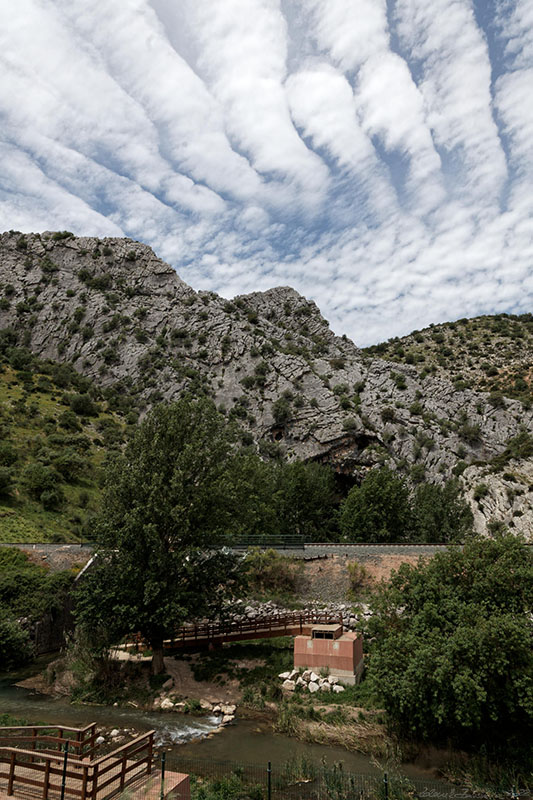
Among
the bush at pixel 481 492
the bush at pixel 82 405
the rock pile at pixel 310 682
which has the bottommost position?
the rock pile at pixel 310 682

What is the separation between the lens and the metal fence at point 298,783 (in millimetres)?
12375

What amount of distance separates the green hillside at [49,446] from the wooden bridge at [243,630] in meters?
16.9

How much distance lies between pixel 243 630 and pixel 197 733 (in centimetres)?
1002

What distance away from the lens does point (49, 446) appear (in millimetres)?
55156

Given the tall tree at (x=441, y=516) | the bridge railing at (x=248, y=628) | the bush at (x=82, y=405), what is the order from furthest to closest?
the bush at (x=82, y=405) → the tall tree at (x=441, y=516) → the bridge railing at (x=248, y=628)

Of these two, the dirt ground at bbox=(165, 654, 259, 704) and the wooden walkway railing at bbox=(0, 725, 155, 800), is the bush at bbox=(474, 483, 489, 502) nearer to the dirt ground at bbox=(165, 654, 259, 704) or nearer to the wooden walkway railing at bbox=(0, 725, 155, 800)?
the dirt ground at bbox=(165, 654, 259, 704)

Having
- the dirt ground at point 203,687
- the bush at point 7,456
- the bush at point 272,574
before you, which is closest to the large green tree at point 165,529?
the dirt ground at point 203,687

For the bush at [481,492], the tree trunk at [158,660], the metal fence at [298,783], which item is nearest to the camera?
the metal fence at [298,783]

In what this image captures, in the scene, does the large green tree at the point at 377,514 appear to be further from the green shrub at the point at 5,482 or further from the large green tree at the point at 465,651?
the large green tree at the point at 465,651

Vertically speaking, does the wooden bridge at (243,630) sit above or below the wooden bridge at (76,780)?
below

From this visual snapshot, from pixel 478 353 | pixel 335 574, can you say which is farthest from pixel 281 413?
pixel 335 574

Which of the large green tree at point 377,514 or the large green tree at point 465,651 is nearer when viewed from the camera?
the large green tree at point 465,651

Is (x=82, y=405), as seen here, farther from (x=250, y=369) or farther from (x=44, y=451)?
(x=250, y=369)

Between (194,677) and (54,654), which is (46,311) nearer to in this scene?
(54,654)
